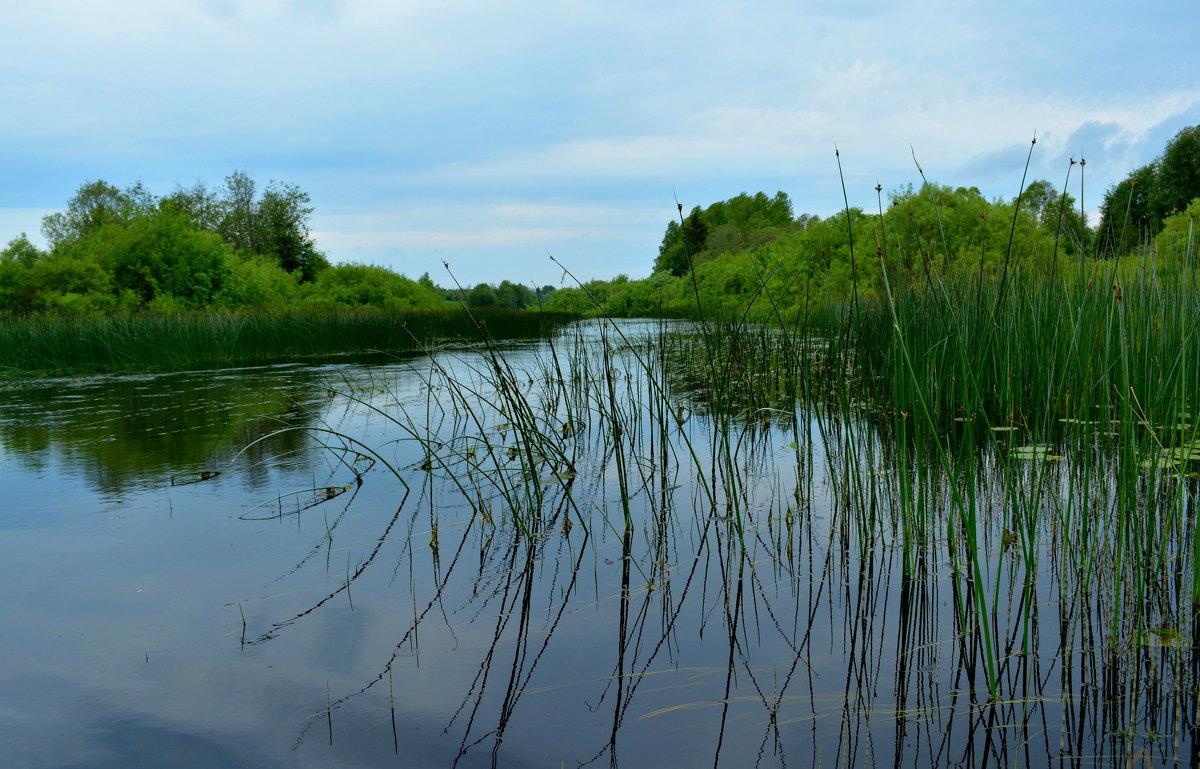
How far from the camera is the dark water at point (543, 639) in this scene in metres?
1.26

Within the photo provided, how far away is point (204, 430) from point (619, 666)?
12.0ft

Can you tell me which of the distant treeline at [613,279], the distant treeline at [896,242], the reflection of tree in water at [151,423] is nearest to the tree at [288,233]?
the distant treeline at [613,279]

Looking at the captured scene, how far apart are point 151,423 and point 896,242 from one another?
172 inches

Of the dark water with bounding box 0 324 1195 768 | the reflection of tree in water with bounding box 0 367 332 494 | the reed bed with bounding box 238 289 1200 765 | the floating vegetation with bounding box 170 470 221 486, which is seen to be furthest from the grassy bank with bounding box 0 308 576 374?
the reed bed with bounding box 238 289 1200 765

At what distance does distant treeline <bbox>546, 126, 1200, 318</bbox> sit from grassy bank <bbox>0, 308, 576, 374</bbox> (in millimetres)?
3823

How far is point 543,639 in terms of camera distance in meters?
1.61

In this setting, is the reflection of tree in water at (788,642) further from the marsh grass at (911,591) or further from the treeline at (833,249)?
the treeline at (833,249)

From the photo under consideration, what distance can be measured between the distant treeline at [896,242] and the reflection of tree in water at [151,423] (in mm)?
2110

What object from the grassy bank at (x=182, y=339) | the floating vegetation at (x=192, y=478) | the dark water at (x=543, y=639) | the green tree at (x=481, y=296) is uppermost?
the green tree at (x=481, y=296)

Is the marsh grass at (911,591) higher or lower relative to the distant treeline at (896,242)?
lower

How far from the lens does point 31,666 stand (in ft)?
5.24

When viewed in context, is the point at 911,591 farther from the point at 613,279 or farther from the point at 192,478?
the point at 613,279

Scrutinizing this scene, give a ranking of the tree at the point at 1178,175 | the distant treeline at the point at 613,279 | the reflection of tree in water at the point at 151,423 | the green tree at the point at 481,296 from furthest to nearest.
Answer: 1. the tree at the point at 1178,175
2. the green tree at the point at 481,296
3. the distant treeline at the point at 613,279
4. the reflection of tree in water at the point at 151,423

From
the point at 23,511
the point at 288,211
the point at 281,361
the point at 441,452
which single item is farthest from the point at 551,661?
the point at 288,211
